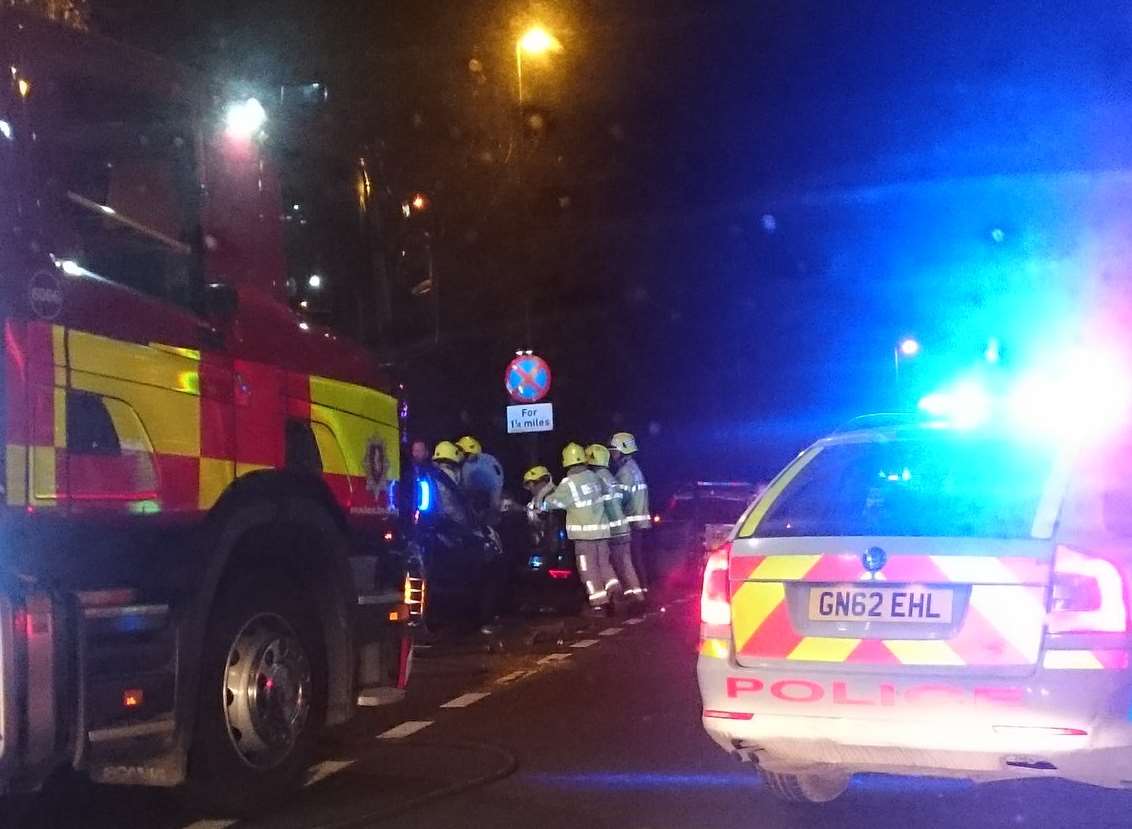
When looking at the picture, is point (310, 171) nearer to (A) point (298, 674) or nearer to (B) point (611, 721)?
(A) point (298, 674)

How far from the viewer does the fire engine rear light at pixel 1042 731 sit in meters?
4.61

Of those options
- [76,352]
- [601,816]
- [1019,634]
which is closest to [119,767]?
[76,352]

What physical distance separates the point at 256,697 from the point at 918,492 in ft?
8.74

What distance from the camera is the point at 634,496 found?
48.1ft

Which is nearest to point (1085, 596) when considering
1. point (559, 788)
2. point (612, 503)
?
point (559, 788)

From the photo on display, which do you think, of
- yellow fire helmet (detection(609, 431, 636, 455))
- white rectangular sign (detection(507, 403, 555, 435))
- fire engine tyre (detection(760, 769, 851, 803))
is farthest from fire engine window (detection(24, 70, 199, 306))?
white rectangular sign (detection(507, 403, 555, 435))

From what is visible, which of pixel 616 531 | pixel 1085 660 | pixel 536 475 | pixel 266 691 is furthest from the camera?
pixel 536 475

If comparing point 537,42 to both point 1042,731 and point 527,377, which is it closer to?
point 527,377

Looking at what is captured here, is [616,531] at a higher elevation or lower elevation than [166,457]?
lower

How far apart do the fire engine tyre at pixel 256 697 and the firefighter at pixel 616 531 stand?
7741 mm

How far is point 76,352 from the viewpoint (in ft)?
15.3

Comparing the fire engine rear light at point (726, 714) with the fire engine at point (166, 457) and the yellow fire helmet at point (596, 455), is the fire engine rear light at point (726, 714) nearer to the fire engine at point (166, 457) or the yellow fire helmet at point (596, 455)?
the fire engine at point (166, 457)

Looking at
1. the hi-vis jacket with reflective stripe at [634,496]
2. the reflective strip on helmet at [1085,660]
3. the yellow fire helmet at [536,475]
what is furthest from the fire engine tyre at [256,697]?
the yellow fire helmet at [536,475]

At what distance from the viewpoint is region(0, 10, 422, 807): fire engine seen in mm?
4484
